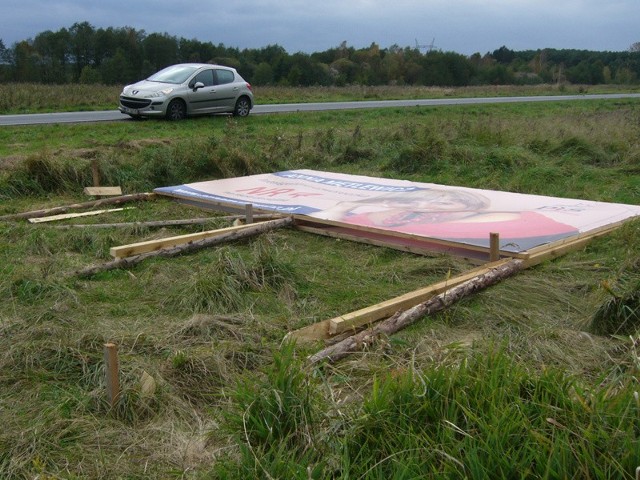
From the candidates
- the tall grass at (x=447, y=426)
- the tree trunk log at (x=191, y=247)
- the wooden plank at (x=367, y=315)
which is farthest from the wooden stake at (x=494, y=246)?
the tall grass at (x=447, y=426)

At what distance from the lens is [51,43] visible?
1853 inches

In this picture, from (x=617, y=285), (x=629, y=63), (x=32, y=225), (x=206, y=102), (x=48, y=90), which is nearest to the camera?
(x=617, y=285)

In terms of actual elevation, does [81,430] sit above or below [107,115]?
below

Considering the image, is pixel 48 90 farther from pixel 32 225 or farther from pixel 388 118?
pixel 32 225

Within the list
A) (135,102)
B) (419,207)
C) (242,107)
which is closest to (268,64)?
(242,107)

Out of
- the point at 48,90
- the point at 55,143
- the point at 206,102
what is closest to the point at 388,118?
the point at 206,102

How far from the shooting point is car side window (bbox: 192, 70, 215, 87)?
16.6 metres

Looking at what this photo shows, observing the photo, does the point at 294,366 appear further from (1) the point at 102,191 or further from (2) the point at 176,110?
(2) the point at 176,110

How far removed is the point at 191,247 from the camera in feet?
20.5

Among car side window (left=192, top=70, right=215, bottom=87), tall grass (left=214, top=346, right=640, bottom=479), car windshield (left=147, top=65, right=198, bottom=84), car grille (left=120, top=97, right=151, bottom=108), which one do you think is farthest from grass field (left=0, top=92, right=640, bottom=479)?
car side window (left=192, top=70, right=215, bottom=87)

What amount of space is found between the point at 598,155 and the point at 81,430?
10293 millimetres

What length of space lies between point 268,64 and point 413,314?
51096 mm

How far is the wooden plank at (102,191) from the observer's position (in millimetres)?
8652

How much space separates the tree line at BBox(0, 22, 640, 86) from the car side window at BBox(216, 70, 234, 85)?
2609 centimetres
